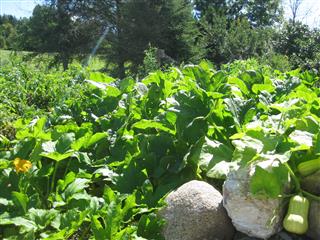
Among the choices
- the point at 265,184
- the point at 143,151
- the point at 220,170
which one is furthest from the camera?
the point at 143,151

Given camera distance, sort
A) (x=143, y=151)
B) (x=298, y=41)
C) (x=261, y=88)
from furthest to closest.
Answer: (x=298, y=41) < (x=261, y=88) < (x=143, y=151)

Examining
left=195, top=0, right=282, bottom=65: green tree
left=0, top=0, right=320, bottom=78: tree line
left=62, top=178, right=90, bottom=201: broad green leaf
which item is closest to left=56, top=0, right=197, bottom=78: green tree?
left=0, top=0, right=320, bottom=78: tree line

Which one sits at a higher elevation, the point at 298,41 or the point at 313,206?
the point at 298,41

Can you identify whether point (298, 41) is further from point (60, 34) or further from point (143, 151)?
point (143, 151)

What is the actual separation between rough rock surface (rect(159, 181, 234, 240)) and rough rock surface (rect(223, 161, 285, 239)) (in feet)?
0.28

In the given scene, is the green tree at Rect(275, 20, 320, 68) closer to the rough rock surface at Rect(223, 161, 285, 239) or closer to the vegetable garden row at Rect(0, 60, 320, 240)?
the vegetable garden row at Rect(0, 60, 320, 240)

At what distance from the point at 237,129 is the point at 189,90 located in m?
0.44

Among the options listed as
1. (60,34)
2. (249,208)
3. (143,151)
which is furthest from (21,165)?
(60,34)

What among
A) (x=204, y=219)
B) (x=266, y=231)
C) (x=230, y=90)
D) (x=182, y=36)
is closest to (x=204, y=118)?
(x=230, y=90)

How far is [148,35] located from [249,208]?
22.8 meters

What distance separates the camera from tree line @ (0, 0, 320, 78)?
21.2 m

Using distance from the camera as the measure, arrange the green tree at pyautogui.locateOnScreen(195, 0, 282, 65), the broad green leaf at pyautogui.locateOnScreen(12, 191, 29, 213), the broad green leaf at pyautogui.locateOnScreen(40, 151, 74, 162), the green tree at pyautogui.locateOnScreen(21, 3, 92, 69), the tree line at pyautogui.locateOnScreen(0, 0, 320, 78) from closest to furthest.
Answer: the broad green leaf at pyautogui.locateOnScreen(12, 191, 29, 213)
the broad green leaf at pyautogui.locateOnScreen(40, 151, 74, 162)
the tree line at pyautogui.locateOnScreen(0, 0, 320, 78)
the green tree at pyautogui.locateOnScreen(195, 0, 282, 65)
the green tree at pyautogui.locateOnScreen(21, 3, 92, 69)

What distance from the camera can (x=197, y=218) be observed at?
2.21m

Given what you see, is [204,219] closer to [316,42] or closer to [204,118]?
[204,118]
